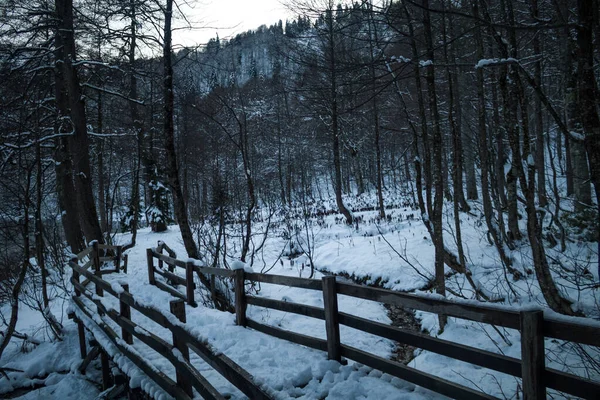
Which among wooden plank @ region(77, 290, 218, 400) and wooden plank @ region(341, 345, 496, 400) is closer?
wooden plank @ region(341, 345, 496, 400)

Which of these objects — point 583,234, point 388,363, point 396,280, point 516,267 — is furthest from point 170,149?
point 583,234

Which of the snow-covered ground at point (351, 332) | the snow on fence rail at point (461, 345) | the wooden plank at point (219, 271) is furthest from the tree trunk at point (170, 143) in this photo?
the snow on fence rail at point (461, 345)

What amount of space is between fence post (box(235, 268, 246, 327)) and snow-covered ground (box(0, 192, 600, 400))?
0.17m

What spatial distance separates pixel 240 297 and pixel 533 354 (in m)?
4.17

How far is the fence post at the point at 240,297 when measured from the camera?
564 centimetres

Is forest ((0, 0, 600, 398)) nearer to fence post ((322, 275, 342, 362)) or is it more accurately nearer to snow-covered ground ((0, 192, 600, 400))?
snow-covered ground ((0, 192, 600, 400))

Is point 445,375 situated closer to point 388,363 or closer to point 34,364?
point 388,363

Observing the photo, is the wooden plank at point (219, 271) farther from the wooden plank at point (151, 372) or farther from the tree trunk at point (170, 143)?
the tree trunk at point (170, 143)

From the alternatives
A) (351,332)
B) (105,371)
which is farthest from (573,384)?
(105,371)

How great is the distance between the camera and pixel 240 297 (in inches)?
226

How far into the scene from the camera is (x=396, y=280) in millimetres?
9266

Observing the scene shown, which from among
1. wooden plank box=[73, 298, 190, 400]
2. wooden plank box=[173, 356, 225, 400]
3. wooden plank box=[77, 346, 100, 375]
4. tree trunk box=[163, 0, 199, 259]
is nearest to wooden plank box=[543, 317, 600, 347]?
wooden plank box=[173, 356, 225, 400]

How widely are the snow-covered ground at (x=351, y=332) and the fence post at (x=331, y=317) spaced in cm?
13

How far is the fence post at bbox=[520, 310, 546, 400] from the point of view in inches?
96.4
